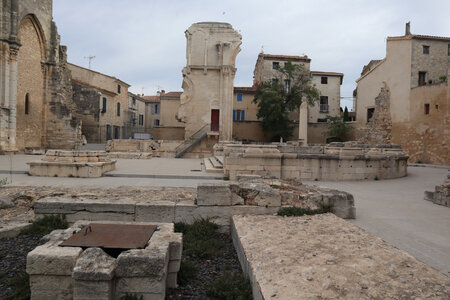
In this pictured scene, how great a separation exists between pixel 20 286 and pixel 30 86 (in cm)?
2063

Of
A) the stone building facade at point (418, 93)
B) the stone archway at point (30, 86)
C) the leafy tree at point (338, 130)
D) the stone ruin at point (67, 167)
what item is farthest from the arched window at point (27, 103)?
the stone building facade at point (418, 93)

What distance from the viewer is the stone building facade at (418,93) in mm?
22320

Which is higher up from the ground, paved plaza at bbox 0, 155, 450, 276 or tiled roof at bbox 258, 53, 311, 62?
tiled roof at bbox 258, 53, 311, 62

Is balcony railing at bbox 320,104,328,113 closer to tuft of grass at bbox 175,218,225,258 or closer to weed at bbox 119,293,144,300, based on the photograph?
tuft of grass at bbox 175,218,225,258

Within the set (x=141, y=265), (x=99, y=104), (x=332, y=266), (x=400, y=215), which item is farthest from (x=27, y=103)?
(x=332, y=266)

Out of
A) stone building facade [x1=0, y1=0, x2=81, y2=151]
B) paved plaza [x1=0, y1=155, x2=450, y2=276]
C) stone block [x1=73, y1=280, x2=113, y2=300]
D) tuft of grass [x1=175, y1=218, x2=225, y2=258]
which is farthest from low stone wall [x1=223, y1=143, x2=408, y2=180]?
stone building facade [x1=0, y1=0, x2=81, y2=151]

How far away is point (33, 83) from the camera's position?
20.1 metres

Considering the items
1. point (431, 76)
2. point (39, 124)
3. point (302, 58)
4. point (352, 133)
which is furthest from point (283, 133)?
point (39, 124)

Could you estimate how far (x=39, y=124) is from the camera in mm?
20812

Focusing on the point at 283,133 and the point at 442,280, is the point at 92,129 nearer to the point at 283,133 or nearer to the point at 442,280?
the point at 283,133

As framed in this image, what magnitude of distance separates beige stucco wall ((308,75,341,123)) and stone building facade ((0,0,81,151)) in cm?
2908

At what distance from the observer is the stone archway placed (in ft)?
61.8

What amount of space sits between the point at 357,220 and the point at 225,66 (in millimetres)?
22455

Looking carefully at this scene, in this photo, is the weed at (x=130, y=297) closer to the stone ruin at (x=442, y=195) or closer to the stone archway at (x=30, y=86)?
the stone ruin at (x=442, y=195)
